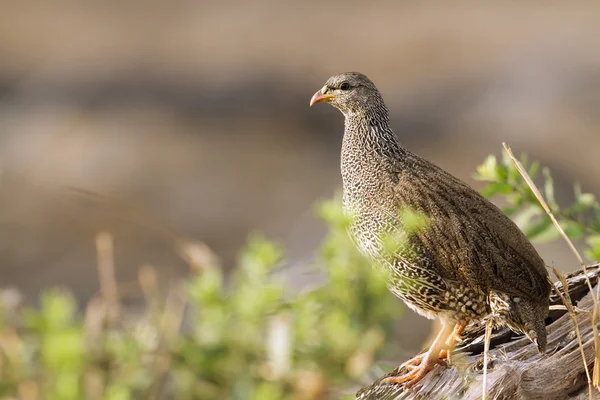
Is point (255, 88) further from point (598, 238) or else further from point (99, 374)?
point (99, 374)

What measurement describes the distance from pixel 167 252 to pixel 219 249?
511mm

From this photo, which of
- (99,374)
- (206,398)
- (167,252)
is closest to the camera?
(99,374)

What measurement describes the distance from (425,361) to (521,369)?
0.35 m

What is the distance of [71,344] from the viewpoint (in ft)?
6.63

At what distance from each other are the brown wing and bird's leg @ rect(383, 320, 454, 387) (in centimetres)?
25

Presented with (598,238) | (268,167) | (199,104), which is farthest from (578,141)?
(598,238)

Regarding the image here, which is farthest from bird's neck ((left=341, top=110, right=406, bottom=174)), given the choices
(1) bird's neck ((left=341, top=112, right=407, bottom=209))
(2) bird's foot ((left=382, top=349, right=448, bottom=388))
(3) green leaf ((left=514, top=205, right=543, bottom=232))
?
(2) bird's foot ((left=382, top=349, right=448, bottom=388))

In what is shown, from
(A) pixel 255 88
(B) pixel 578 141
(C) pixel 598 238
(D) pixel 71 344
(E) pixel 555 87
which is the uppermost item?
(A) pixel 255 88

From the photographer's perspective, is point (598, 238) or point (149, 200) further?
point (149, 200)

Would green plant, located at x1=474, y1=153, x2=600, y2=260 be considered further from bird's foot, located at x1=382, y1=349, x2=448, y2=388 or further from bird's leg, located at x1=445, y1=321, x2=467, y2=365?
bird's foot, located at x1=382, y1=349, x2=448, y2=388

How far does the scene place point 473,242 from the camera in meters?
3.31

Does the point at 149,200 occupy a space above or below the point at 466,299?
above

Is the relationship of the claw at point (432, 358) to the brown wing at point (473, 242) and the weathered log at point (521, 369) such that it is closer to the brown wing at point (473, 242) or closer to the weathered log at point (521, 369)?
the weathered log at point (521, 369)

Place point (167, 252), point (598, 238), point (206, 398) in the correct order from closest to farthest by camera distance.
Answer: point (206, 398) < point (598, 238) < point (167, 252)
